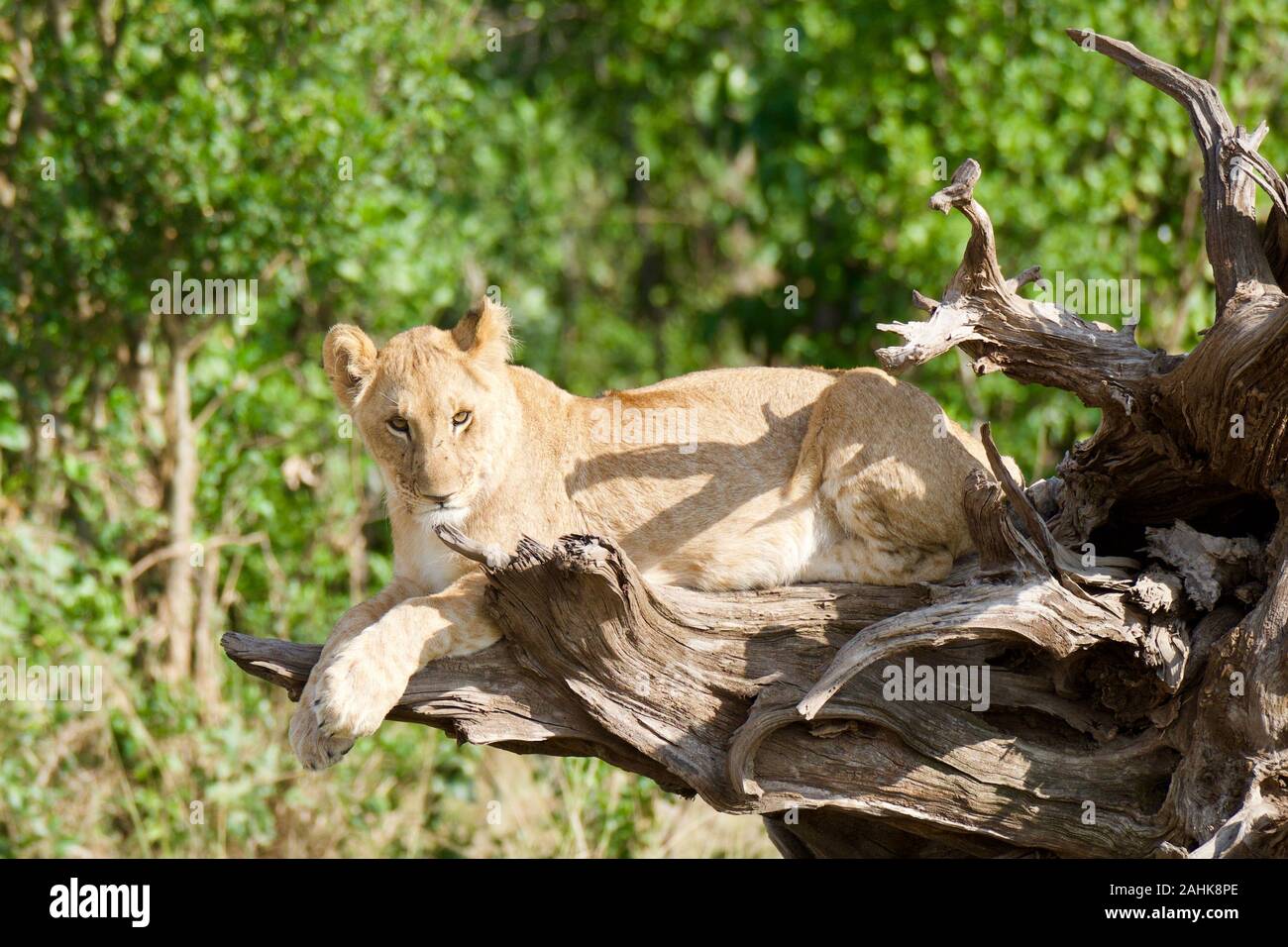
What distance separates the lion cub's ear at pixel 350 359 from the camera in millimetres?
6012

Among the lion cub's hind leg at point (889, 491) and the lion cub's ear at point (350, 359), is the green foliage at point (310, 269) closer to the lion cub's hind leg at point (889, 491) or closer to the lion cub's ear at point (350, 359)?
the lion cub's hind leg at point (889, 491)

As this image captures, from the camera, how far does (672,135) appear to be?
16766 mm

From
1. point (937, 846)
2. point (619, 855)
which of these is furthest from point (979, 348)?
point (619, 855)

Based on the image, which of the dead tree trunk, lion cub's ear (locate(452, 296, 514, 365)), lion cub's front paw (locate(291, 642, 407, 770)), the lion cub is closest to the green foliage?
the lion cub

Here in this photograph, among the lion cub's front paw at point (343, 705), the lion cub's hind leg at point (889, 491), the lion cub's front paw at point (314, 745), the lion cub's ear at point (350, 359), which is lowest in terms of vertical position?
the lion cub's front paw at point (314, 745)

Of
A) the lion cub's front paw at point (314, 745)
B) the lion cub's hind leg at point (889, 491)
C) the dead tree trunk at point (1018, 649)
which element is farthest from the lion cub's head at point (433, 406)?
the lion cub's hind leg at point (889, 491)

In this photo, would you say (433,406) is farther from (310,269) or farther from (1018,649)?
(310,269)

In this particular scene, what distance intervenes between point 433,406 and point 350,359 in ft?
1.50

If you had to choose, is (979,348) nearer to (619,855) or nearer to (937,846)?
(937,846)

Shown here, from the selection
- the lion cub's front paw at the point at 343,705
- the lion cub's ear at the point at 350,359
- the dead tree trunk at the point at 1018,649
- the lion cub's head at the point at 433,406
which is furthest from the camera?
the lion cub's ear at the point at 350,359

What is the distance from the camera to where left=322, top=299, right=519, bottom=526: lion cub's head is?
19.1ft

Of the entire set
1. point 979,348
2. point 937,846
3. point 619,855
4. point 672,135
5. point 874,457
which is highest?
point 672,135

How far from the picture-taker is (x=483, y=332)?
6152mm
